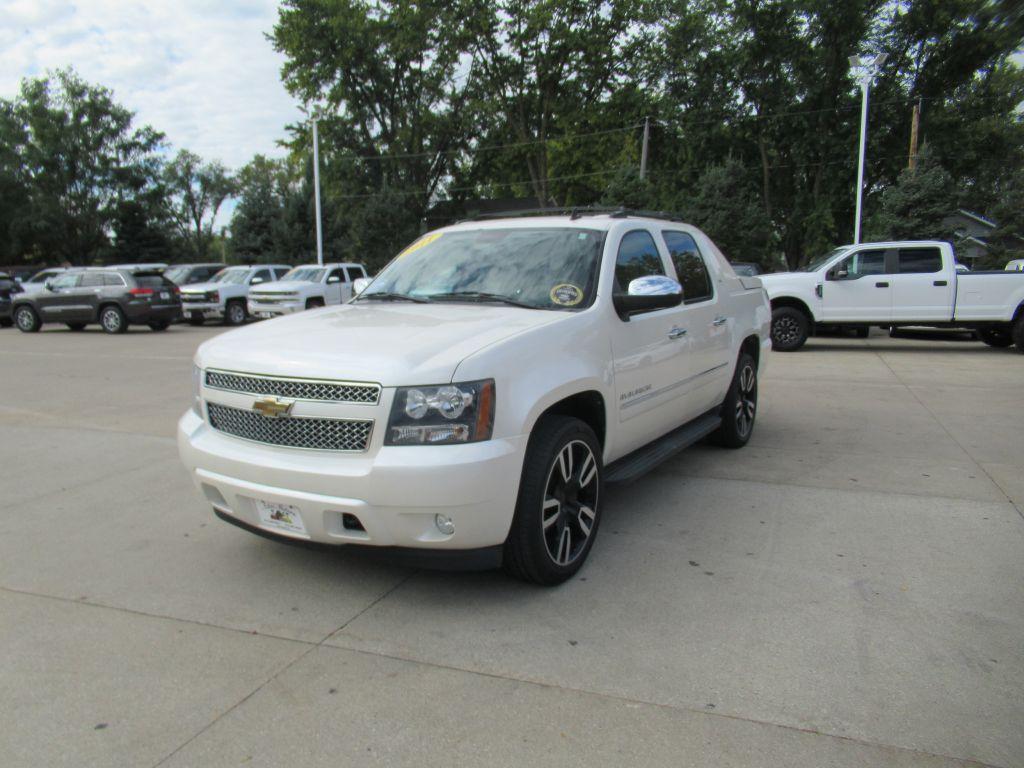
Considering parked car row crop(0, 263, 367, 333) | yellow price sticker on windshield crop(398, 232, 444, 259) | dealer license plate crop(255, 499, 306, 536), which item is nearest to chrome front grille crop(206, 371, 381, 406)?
dealer license plate crop(255, 499, 306, 536)

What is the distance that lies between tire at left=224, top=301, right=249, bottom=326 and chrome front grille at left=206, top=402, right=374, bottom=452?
67.8 feet

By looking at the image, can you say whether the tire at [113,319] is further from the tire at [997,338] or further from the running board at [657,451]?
the tire at [997,338]

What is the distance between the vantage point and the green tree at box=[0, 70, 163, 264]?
148 ft

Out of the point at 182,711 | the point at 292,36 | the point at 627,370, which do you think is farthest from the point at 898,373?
the point at 292,36

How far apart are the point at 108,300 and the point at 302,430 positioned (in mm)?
19064

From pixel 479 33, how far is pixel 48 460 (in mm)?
38594

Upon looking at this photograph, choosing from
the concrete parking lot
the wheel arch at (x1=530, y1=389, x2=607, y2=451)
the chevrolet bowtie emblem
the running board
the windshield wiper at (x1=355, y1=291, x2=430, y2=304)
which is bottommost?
the concrete parking lot

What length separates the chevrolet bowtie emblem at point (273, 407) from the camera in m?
3.54

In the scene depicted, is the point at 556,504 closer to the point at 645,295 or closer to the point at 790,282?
the point at 645,295

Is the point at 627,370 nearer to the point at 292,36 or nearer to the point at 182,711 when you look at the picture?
the point at 182,711

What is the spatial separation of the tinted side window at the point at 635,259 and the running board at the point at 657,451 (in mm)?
1024

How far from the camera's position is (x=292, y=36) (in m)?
40.1

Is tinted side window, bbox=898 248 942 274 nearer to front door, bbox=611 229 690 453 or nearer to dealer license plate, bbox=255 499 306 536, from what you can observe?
front door, bbox=611 229 690 453

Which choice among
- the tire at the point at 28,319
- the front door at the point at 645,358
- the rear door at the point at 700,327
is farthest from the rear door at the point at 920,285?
the tire at the point at 28,319
